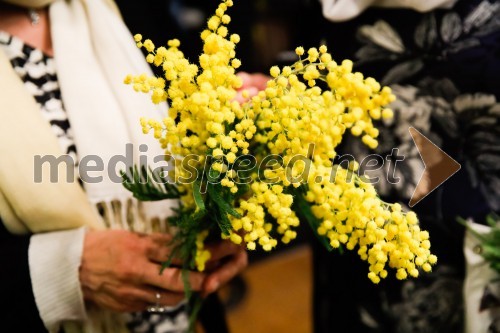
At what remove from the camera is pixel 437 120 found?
2.93 ft

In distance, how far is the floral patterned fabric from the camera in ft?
2.69

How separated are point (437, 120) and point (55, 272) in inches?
28.4

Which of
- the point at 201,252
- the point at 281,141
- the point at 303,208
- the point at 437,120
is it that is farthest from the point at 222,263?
the point at 437,120

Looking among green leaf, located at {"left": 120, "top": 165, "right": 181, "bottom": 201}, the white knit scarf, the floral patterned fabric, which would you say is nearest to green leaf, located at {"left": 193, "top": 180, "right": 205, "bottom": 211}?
green leaf, located at {"left": 120, "top": 165, "right": 181, "bottom": 201}

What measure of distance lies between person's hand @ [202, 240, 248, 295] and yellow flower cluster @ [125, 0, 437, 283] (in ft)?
0.52

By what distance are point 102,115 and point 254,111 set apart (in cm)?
42

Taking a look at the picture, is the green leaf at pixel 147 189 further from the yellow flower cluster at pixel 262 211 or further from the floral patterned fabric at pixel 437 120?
the floral patterned fabric at pixel 437 120

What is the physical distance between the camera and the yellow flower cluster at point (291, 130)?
54 centimetres

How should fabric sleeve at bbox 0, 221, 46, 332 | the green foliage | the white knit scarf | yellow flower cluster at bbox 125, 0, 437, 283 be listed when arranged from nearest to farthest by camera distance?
yellow flower cluster at bbox 125, 0, 437, 283 < the green foliage < fabric sleeve at bbox 0, 221, 46, 332 < the white knit scarf

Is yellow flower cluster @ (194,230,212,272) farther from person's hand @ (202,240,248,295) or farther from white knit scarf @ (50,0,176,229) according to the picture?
white knit scarf @ (50,0,176,229)

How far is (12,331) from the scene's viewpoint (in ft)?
2.61

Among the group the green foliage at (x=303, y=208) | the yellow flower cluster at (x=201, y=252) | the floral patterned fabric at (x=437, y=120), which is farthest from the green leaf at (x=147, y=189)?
the floral patterned fabric at (x=437, y=120)

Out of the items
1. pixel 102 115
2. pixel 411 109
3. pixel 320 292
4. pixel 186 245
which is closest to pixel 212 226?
pixel 186 245

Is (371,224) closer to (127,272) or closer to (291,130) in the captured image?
(291,130)
